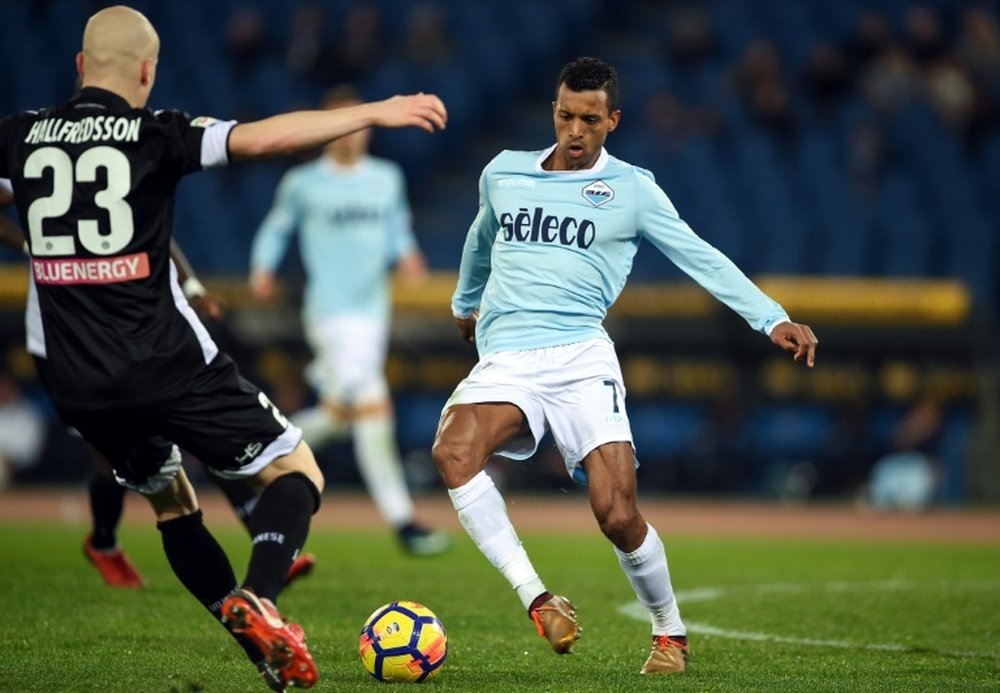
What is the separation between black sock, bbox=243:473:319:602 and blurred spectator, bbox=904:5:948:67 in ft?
49.0

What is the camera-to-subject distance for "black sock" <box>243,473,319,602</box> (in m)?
5.24

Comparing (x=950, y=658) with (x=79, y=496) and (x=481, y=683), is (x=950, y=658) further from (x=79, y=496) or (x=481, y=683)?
(x=79, y=496)

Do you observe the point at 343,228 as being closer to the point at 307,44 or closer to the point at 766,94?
the point at 766,94

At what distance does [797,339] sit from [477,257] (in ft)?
4.98

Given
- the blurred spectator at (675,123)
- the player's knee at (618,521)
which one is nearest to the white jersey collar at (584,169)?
A: the player's knee at (618,521)

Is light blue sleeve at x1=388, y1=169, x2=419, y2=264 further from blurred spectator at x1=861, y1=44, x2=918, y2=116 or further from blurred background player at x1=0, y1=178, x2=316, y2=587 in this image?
blurred spectator at x1=861, y1=44, x2=918, y2=116

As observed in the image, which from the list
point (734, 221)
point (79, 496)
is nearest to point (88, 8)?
point (79, 496)

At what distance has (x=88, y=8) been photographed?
22.0m

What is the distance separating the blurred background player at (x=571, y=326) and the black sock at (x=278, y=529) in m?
0.91

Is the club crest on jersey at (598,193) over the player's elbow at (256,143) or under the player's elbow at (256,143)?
under

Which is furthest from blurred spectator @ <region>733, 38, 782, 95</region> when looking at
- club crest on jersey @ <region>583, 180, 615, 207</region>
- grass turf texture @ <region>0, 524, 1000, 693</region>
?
club crest on jersey @ <region>583, 180, 615, 207</region>

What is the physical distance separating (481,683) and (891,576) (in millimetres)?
5198

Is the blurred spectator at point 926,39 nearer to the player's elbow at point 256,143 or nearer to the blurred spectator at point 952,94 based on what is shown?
the blurred spectator at point 952,94

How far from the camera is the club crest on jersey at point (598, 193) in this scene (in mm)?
6523
